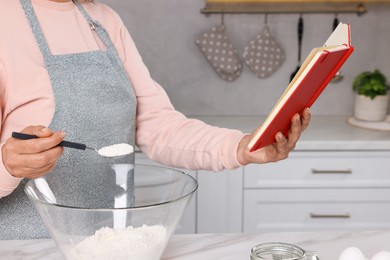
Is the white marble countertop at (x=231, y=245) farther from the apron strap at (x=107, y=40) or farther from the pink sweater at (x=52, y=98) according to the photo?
the apron strap at (x=107, y=40)

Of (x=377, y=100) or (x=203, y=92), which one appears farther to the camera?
(x=203, y=92)

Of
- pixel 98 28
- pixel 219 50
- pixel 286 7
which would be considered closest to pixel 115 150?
pixel 98 28

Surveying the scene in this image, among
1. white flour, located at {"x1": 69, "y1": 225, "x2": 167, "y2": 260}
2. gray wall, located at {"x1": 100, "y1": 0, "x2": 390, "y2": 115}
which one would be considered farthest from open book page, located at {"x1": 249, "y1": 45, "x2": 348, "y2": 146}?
gray wall, located at {"x1": 100, "y1": 0, "x2": 390, "y2": 115}

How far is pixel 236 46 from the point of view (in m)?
3.09

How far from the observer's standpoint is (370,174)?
2662mm

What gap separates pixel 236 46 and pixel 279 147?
5.81 feet

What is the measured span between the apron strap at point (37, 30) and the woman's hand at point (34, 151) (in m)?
0.35

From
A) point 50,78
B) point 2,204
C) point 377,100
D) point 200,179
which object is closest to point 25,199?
point 2,204

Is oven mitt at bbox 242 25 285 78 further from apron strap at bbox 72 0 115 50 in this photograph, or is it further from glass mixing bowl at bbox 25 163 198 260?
glass mixing bowl at bbox 25 163 198 260

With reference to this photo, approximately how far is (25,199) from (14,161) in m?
0.32

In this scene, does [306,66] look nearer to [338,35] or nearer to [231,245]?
[338,35]

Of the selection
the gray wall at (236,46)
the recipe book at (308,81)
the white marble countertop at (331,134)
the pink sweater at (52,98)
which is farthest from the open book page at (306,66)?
the gray wall at (236,46)

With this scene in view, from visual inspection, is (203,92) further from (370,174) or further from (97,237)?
(97,237)

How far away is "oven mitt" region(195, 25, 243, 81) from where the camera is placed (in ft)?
9.99
